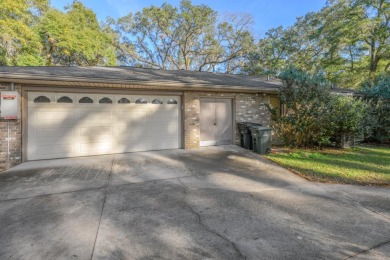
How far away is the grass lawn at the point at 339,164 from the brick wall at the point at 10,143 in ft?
25.0

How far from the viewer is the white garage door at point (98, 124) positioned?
621 centimetres

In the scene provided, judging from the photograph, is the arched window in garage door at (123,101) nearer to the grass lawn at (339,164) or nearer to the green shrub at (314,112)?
the grass lawn at (339,164)

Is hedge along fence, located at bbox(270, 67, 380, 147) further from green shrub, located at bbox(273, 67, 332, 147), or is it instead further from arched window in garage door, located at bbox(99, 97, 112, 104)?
arched window in garage door, located at bbox(99, 97, 112, 104)

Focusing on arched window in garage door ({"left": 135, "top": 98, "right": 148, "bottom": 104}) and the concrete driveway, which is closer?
the concrete driveway

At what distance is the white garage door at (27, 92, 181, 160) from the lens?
6215mm

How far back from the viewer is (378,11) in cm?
1430

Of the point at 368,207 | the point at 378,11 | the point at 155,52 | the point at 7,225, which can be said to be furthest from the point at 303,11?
the point at 7,225

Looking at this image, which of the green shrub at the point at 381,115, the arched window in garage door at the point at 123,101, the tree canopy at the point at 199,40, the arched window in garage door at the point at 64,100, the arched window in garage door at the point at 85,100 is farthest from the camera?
the tree canopy at the point at 199,40

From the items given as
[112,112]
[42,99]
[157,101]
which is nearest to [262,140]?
[157,101]

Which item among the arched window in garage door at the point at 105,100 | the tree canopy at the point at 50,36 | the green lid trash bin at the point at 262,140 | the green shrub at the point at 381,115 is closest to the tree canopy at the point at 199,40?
the tree canopy at the point at 50,36

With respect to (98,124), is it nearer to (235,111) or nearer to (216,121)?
(216,121)

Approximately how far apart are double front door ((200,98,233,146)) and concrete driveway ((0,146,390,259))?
10.3 feet

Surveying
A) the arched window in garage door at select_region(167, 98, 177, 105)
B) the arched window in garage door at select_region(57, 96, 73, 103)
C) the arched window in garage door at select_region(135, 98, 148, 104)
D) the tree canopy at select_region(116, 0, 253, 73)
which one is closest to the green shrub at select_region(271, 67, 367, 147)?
the arched window in garage door at select_region(167, 98, 177, 105)

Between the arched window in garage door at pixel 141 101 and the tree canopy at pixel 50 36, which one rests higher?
the tree canopy at pixel 50 36
